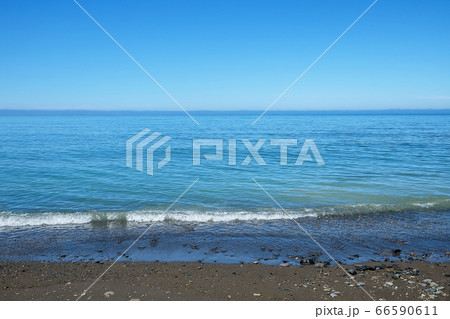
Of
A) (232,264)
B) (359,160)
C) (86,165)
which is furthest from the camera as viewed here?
(359,160)

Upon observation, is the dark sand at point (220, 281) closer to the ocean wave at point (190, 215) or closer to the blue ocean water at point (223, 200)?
the blue ocean water at point (223, 200)

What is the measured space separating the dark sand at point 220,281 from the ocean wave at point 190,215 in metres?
3.55

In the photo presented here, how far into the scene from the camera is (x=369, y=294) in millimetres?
5977

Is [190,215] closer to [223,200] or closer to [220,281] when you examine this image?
[223,200]

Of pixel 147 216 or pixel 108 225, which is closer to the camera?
pixel 108 225

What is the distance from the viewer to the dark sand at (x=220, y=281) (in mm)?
5965

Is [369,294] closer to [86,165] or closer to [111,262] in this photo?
[111,262]

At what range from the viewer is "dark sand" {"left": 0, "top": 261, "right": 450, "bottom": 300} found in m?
5.96

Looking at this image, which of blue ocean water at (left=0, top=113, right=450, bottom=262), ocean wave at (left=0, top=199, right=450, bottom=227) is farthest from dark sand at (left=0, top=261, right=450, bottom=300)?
ocean wave at (left=0, top=199, right=450, bottom=227)

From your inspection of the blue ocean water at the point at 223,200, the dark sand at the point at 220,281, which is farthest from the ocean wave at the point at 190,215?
the dark sand at the point at 220,281

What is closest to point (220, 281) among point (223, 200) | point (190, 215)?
point (190, 215)

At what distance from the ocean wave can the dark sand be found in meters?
3.55
